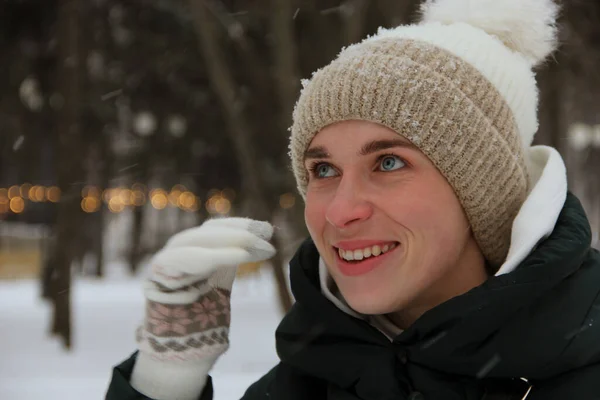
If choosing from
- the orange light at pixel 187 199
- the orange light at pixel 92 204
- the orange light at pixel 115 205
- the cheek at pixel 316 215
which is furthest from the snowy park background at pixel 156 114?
the orange light at pixel 115 205

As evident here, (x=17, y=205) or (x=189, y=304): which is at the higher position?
(x=189, y=304)

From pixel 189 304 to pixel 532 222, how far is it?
3.13 ft

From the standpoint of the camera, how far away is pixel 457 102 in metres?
1.95

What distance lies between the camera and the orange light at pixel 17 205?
77.9 feet

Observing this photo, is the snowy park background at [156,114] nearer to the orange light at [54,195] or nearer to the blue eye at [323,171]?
the orange light at [54,195]

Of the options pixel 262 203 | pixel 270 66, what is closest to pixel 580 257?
pixel 262 203

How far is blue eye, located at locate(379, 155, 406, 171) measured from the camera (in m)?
1.93

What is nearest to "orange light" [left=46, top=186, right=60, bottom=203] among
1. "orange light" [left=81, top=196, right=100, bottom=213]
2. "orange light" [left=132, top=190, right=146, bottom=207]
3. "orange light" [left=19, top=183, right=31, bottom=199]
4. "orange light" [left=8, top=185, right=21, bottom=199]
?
"orange light" [left=81, top=196, right=100, bottom=213]

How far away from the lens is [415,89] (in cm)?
195

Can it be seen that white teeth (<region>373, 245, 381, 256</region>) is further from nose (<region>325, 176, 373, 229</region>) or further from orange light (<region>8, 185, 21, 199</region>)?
orange light (<region>8, 185, 21, 199</region>)

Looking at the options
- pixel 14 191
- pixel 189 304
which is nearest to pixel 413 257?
pixel 189 304

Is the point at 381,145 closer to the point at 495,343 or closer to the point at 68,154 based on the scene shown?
the point at 495,343

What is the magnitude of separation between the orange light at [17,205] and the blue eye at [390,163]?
23.6m

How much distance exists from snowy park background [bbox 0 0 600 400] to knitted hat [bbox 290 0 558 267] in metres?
4.16
